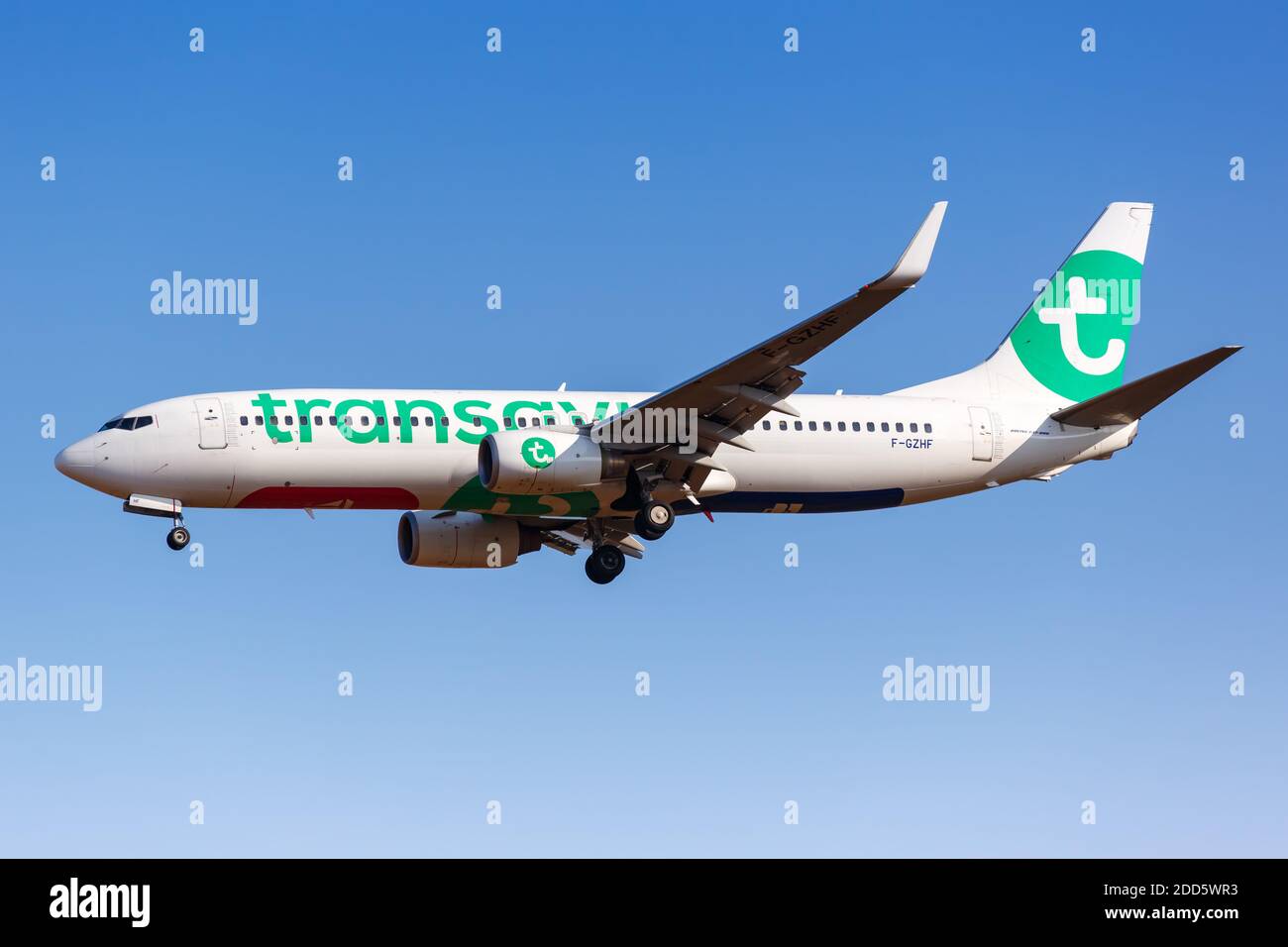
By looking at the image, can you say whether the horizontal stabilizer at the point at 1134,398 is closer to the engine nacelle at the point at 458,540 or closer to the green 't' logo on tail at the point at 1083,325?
the green 't' logo on tail at the point at 1083,325

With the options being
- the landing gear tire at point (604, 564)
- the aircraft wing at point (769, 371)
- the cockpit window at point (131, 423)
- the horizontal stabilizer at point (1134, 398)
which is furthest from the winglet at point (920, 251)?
the cockpit window at point (131, 423)

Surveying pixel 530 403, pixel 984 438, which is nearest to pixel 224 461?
pixel 530 403

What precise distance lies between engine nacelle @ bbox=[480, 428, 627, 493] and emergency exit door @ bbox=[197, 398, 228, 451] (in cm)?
599

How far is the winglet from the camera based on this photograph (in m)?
37.3

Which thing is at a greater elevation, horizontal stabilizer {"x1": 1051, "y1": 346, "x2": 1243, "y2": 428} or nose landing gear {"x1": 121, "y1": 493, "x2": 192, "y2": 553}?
horizontal stabilizer {"x1": 1051, "y1": 346, "x2": 1243, "y2": 428}

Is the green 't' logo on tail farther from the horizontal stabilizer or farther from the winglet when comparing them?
the winglet

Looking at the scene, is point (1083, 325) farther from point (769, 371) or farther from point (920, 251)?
point (920, 251)

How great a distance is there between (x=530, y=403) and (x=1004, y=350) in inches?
540

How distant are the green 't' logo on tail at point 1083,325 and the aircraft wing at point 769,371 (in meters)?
9.53

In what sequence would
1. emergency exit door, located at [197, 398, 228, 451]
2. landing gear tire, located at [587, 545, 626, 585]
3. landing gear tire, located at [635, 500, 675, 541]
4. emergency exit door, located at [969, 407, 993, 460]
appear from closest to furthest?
1. emergency exit door, located at [197, 398, 228, 451]
2. landing gear tire, located at [635, 500, 675, 541]
3. emergency exit door, located at [969, 407, 993, 460]
4. landing gear tire, located at [587, 545, 626, 585]

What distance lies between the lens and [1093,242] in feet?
175

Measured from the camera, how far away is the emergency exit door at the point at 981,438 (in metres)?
49.3

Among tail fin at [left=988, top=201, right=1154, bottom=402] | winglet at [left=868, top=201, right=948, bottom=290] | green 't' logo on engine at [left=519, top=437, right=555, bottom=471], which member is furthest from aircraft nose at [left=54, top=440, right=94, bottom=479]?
tail fin at [left=988, top=201, right=1154, bottom=402]

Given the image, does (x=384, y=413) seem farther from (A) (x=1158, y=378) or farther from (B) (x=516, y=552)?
(A) (x=1158, y=378)
